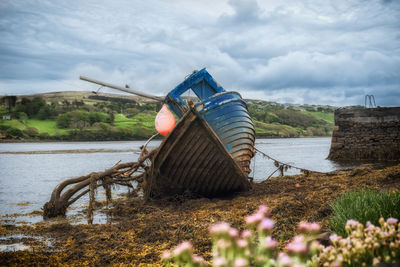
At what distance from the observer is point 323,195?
8.16 meters

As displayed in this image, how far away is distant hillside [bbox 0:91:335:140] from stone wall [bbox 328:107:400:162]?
48030mm

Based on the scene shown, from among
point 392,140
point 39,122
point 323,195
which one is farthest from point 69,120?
point 323,195

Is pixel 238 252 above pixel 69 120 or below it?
below

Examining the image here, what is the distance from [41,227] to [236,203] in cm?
514

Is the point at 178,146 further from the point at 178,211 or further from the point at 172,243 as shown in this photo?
the point at 172,243

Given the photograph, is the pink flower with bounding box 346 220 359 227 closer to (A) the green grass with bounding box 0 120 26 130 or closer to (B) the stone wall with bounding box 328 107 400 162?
(B) the stone wall with bounding box 328 107 400 162

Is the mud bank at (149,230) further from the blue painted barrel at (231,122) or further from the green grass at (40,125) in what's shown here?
the green grass at (40,125)

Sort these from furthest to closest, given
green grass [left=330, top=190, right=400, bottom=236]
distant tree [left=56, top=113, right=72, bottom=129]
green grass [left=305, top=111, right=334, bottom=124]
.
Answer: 1. green grass [left=305, top=111, right=334, bottom=124]
2. distant tree [left=56, top=113, right=72, bottom=129]
3. green grass [left=330, top=190, right=400, bottom=236]

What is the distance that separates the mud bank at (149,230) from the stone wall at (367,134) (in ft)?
41.6

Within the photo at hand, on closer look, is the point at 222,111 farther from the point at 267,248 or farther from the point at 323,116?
the point at 323,116

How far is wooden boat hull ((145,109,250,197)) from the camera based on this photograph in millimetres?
9164

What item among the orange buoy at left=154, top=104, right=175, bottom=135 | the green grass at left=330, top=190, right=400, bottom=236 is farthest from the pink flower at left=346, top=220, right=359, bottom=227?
the orange buoy at left=154, top=104, right=175, bottom=135

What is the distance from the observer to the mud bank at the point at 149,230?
19.0 ft

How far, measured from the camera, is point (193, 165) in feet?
31.6
